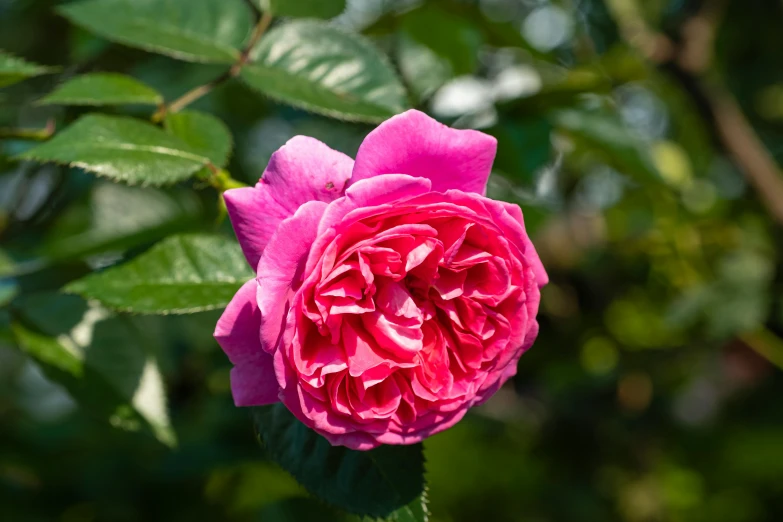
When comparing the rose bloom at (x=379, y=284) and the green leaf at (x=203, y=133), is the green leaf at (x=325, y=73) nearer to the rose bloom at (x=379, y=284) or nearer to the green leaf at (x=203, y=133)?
the green leaf at (x=203, y=133)

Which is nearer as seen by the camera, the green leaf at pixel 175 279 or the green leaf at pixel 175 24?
the green leaf at pixel 175 279

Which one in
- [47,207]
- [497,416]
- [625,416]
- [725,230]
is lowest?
[497,416]

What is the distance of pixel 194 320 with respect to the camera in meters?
1.14

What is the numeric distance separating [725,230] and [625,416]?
0.52 meters

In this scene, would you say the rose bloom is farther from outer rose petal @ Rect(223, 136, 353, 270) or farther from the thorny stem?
the thorny stem

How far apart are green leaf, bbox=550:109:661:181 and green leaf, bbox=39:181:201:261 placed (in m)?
0.59

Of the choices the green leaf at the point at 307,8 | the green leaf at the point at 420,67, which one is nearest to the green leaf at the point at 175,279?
the green leaf at the point at 307,8

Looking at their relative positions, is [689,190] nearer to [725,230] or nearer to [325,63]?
[725,230]

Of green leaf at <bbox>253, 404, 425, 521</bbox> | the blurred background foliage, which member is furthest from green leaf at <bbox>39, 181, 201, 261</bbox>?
green leaf at <bbox>253, 404, 425, 521</bbox>

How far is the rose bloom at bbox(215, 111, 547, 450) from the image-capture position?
498 mm

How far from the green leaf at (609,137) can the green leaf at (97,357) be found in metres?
0.68

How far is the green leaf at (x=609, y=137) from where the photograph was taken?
107 cm

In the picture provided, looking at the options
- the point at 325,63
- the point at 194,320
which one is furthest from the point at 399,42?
the point at 194,320

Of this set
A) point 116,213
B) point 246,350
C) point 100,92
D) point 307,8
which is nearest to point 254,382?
point 246,350
